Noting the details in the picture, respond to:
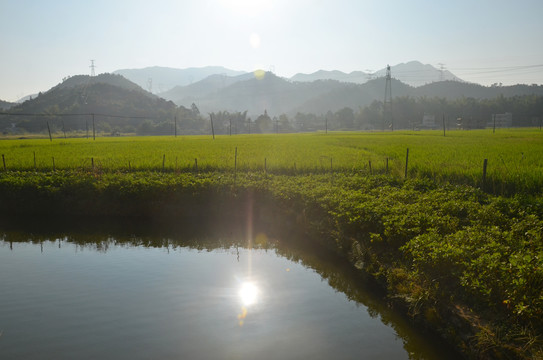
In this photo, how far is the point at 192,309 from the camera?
26.4 ft

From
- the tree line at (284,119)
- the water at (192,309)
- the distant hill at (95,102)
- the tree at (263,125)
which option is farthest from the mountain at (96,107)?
the water at (192,309)

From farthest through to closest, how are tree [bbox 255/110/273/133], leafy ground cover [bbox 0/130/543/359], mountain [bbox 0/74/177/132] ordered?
tree [bbox 255/110/273/133] → mountain [bbox 0/74/177/132] → leafy ground cover [bbox 0/130/543/359]

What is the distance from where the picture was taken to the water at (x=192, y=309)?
6.66m

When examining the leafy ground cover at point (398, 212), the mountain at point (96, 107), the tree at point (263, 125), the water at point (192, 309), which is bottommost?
the water at point (192, 309)

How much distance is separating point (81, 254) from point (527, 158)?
17.7 m

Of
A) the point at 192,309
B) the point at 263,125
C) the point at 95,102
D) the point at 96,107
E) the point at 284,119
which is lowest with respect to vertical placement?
the point at 192,309

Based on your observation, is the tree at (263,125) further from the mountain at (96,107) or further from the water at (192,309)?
the water at (192,309)

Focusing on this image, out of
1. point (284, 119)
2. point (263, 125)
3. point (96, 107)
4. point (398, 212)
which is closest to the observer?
point (398, 212)

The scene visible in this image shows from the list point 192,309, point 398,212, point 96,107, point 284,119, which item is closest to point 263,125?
point 284,119

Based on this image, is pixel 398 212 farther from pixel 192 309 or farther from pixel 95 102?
pixel 95 102

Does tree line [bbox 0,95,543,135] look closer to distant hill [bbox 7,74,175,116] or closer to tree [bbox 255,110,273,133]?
tree [bbox 255,110,273,133]

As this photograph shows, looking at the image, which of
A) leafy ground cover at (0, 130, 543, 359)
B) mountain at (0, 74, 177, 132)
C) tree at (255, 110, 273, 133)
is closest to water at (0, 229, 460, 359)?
leafy ground cover at (0, 130, 543, 359)

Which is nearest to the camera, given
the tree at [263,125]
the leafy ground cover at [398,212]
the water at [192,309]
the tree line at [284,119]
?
the leafy ground cover at [398,212]

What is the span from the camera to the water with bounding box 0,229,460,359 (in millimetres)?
6656
